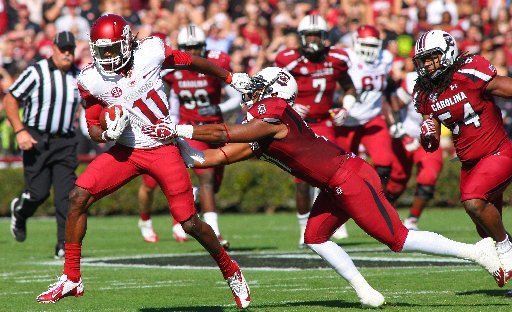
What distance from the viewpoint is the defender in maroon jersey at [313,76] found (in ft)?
38.0

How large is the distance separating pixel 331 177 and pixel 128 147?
125 cm

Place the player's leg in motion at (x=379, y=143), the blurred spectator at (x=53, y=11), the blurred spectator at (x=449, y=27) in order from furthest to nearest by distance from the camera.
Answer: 1. the blurred spectator at (x=53, y=11)
2. the blurred spectator at (x=449, y=27)
3. the player's leg in motion at (x=379, y=143)

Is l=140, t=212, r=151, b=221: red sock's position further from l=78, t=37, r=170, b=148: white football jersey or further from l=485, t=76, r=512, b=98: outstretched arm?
l=485, t=76, r=512, b=98: outstretched arm

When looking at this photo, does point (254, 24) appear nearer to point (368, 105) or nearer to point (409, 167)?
point (409, 167)

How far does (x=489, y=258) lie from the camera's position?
7.07 meters

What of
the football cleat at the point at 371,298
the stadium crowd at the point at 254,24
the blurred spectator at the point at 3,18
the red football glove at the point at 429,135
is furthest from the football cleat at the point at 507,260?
the blurred spectator at the point at 3,18

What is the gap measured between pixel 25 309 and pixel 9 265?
10.0 ft

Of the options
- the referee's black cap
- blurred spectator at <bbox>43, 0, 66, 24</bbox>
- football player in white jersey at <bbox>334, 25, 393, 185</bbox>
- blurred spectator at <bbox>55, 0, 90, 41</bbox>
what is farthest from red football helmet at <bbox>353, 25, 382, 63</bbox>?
blurred spectator at <bbox>43, 0, 66, 24</bbox>

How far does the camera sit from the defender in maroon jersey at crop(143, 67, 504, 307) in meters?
6.90

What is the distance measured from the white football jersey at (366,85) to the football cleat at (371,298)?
5.37 meters

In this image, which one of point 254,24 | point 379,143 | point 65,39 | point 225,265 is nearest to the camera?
point 225,265

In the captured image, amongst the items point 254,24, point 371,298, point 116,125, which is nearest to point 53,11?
point 254,24

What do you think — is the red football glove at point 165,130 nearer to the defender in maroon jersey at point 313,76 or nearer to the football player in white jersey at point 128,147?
the football player in white jersey at point 128,147

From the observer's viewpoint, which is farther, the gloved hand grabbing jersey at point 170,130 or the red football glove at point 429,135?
the red football glove at point 429,135
